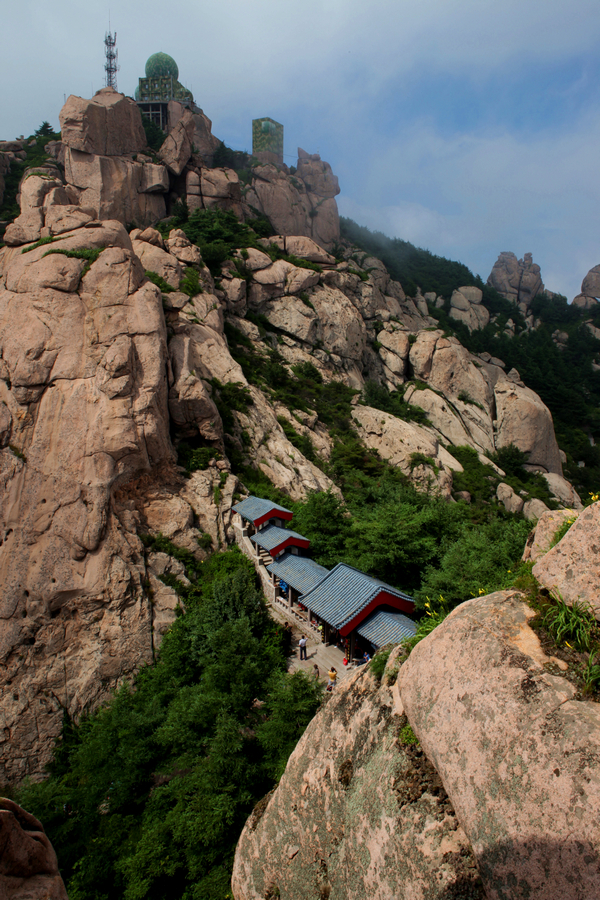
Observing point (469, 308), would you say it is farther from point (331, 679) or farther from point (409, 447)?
point (331, 679)

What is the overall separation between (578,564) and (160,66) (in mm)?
78884

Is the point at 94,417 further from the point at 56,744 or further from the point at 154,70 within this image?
the point at 154,70

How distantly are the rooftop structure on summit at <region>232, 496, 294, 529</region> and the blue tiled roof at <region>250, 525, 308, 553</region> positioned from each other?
377 mm

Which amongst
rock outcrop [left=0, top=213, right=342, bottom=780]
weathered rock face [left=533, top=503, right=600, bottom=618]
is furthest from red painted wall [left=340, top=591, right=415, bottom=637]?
weathered rock face [left=533, top=503, right=600, bottom=618]

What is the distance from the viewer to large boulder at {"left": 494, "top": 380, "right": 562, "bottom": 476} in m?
43.1

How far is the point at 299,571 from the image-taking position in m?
18.6

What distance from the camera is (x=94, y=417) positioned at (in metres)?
20.4

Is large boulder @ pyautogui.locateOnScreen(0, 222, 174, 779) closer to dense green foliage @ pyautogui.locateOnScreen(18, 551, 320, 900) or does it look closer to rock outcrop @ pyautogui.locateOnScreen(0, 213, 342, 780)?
rock outcrop @ pyautogui.locateOnScreen(0, 213, 342, 780)

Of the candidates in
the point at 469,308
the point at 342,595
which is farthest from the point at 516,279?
the point at 342,595

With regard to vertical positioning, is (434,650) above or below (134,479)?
below

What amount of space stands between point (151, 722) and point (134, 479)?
10147 mm

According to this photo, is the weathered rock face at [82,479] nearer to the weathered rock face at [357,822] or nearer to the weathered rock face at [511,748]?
the weathered rock face at [357,822]

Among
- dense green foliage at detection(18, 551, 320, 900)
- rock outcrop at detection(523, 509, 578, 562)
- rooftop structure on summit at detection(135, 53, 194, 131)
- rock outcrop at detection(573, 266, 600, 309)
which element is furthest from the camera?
rock outcrop at detection(573, 266, 600, 309)

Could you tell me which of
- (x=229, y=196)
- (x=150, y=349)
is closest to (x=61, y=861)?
(x=150, y=349)
